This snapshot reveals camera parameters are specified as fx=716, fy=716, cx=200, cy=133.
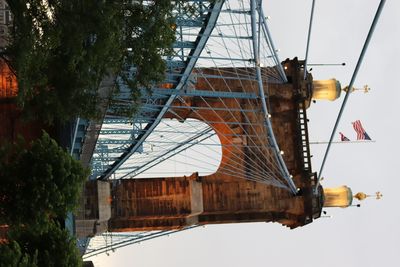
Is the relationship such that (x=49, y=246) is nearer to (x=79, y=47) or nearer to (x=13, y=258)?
(x=13, y=258)

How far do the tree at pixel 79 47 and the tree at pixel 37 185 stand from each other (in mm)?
1689

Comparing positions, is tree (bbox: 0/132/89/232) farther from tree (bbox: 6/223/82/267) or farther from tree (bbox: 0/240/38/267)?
tree (bbox: 0/240/38/267)

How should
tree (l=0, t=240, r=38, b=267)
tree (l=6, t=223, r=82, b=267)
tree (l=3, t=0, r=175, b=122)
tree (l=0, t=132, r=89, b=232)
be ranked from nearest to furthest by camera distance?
tree (l=0, t=240, r=38, b=267), tree (l=3, t=0, r=175, b=122), tree (l=0, t=132, r=89, b=232), tree (l=6, t=223, r=82, b=267)

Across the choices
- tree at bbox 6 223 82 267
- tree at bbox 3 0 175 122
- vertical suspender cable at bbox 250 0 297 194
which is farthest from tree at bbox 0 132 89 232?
vertical suspender cable at bbox 250 0 297 194

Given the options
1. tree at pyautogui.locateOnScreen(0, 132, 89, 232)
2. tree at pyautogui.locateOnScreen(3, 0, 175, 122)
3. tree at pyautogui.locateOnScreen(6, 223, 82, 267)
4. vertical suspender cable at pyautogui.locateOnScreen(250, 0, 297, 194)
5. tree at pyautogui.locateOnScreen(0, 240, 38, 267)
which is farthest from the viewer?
vertical suspender cable at pyautogui.locateOnScreen(250, 0, 297, 194)

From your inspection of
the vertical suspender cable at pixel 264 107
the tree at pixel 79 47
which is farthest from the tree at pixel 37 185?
the vertical suspender cable at pixel 264 107

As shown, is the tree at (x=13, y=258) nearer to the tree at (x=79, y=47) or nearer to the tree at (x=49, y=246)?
the tree at (x=49, y=246)

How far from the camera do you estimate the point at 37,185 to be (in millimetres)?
27062

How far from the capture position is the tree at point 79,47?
23.9m

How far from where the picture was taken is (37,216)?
88.1ft

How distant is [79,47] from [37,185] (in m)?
5.94

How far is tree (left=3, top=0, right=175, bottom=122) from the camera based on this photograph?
939 inches

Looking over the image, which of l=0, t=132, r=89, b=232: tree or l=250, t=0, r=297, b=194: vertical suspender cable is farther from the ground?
l=250, t=0, r=297, b=194: vertical suspender cable

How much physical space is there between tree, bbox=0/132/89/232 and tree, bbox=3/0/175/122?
1689mm
